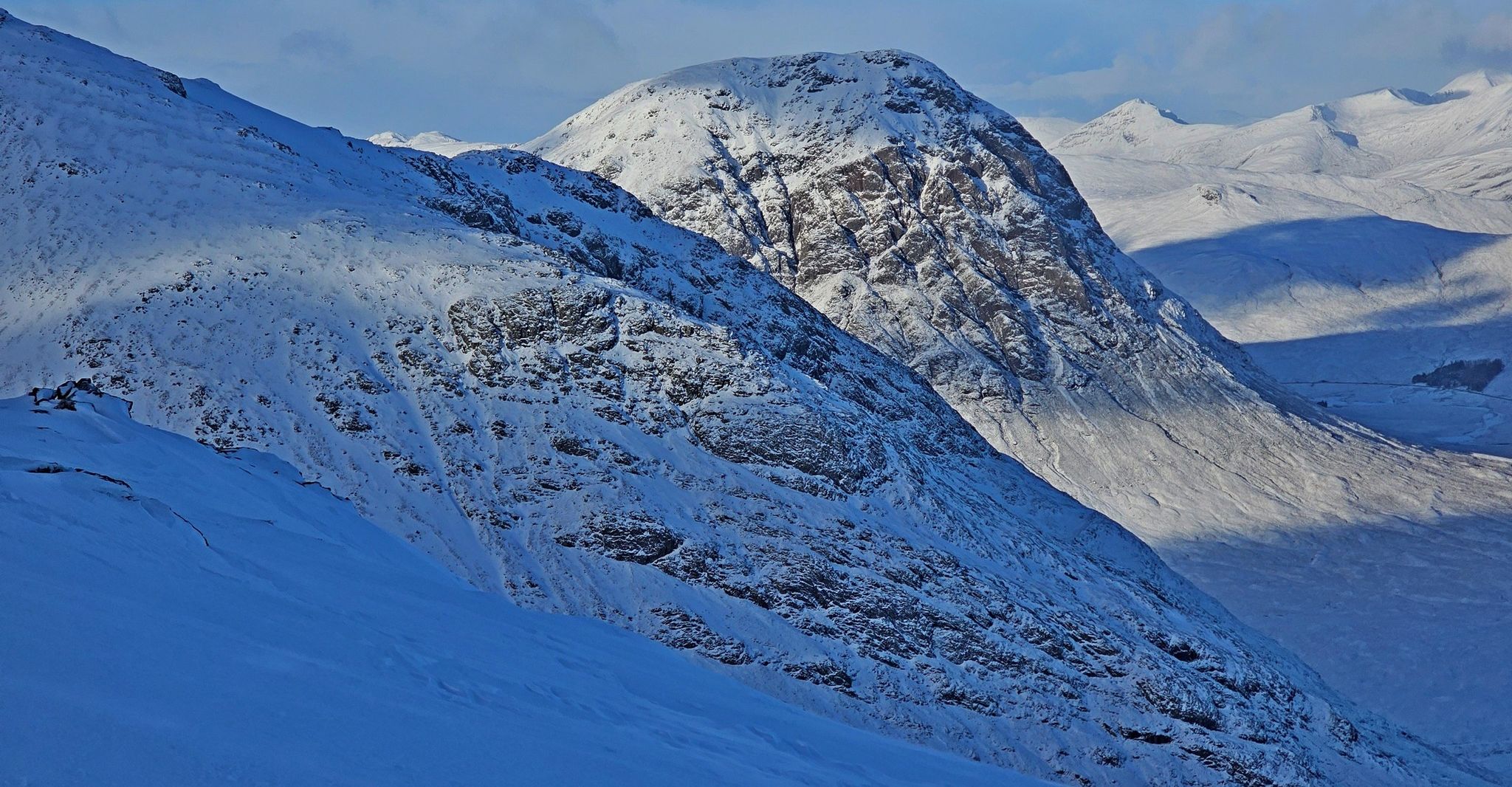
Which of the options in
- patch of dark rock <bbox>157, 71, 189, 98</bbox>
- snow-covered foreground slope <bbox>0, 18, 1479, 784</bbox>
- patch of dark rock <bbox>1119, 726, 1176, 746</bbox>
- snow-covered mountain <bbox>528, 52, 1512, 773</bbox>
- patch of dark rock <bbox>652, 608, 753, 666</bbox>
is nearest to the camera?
patch of dark rock <bbox>652, 608, 753, 666</bbox>

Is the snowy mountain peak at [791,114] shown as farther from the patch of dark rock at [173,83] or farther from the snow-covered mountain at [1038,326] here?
the patch of dark rock at [173,83]

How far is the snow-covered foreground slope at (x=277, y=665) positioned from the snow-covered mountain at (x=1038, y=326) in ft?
338

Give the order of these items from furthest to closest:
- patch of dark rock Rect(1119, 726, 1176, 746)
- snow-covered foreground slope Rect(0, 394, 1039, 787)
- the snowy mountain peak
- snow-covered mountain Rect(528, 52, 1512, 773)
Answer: the snowy mountain peak, snow-covered mountain Rect(528, 52, 1512, 773), patch of dark rock Rect(1119, 726, 1176, 746), snow-covered foreground slope Rect(0, 394, 1039, 787)

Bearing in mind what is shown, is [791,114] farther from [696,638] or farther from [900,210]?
[696,638]

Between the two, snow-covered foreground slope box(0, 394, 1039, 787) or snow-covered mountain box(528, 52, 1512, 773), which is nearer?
snow-covered foreground slope box(0, 394, 1039, 787)

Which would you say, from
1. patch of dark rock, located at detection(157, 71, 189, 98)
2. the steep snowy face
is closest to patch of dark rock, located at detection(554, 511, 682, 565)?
patch of dark rock, located at detection(157, 71, 189, 98)

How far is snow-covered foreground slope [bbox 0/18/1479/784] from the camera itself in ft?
194

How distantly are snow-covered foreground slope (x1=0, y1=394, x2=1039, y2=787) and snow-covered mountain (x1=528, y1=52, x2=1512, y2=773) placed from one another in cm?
10296

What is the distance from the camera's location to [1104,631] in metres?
67.2

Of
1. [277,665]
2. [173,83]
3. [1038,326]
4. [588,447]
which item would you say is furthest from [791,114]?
[277,665]

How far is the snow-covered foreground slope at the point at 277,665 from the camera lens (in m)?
14.0

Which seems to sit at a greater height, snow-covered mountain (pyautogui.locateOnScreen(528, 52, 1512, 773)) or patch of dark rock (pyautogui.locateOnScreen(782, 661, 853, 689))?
snow-covered mountain (pyautogui.locateOnScreen(528, 52, 1512, 773))

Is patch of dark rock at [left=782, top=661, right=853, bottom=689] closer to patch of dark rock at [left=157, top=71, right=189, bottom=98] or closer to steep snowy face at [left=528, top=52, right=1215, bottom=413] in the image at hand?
patch of dark rock at [left=157, top=71, right=189, bottom=98]

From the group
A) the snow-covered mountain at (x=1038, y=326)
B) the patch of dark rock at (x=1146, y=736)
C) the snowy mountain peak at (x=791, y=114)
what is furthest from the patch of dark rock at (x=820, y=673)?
the snowy mountain peak at (x=791, y=114)
